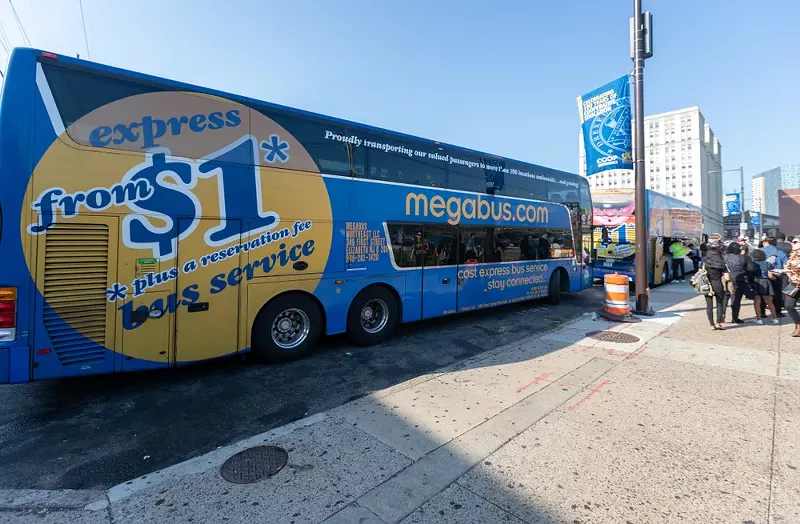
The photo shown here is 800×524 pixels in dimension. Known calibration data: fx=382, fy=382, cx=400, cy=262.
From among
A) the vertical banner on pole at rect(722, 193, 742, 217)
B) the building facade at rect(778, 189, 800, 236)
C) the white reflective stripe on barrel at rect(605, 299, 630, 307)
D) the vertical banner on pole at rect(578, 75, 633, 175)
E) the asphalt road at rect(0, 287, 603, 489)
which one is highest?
the building facade at rect(778, 189, 800, 236)

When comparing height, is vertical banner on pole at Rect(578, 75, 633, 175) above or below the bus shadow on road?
above

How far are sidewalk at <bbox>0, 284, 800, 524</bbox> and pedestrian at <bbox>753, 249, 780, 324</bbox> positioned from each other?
13.0ft

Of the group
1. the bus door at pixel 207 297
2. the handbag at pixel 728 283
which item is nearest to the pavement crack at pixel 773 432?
the handbag at pixel 728 283

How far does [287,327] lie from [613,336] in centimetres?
597

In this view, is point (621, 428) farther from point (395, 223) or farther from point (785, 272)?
point (785, 272)

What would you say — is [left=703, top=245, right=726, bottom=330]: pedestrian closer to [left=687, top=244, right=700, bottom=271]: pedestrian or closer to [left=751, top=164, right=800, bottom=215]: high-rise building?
[left=687, top=244, right=700, bottom=271]: pedestrian

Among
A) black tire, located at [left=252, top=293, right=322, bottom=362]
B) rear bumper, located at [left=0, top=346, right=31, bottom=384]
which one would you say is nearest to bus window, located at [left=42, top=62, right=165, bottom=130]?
rear bumper, located at [left=0, top=346, right=31, bottom=384]

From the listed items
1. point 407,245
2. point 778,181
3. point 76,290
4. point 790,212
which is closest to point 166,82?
point 76,290

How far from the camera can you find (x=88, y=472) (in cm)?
319

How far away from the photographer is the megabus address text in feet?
24.0

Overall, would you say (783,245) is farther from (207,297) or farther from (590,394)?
(207,297)

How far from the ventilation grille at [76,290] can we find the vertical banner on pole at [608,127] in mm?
10308

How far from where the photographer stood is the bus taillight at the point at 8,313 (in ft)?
12.6

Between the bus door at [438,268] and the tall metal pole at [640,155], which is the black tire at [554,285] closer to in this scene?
the tall metal pole at [640,155]
